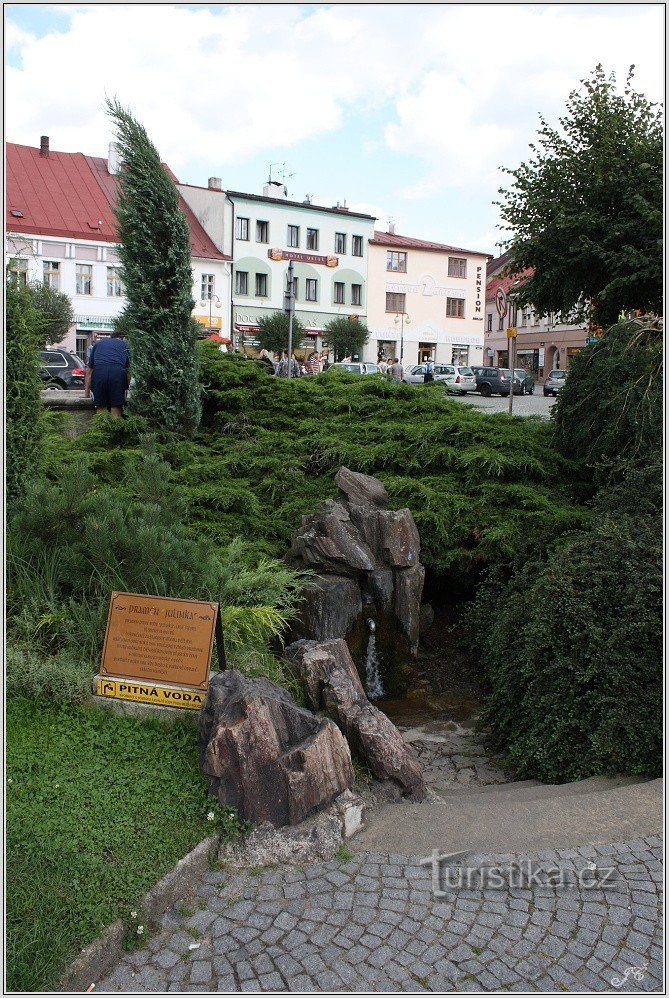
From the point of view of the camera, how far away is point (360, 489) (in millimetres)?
8250

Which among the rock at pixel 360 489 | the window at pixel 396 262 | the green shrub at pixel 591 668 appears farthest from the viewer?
the window at pixel 396 262

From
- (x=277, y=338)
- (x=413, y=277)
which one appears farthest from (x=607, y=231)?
(x=413, y=277)

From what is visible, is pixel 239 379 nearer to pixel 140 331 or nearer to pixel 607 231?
pixel 140 331

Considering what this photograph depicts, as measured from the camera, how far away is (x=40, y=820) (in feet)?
12.9

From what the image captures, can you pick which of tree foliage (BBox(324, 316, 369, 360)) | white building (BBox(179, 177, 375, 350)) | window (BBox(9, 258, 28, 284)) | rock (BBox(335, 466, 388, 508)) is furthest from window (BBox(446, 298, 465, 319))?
window (BBox(9, 258, 28, 284))

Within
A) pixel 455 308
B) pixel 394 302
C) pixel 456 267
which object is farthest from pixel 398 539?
pixel 456 267

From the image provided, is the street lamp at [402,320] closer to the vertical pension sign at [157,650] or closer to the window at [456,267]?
the window at [456,267]

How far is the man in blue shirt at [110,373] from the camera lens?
10.5 metres

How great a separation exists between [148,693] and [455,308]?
5708 cm

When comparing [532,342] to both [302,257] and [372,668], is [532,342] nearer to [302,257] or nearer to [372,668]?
[302,257]

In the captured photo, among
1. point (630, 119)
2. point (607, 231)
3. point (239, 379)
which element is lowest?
point (239, 379)

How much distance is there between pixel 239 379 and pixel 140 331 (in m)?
1.72

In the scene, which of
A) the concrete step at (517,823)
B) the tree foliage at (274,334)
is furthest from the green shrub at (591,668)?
the tree foliage at (274,334)

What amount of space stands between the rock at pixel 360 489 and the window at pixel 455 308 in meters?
52.7
